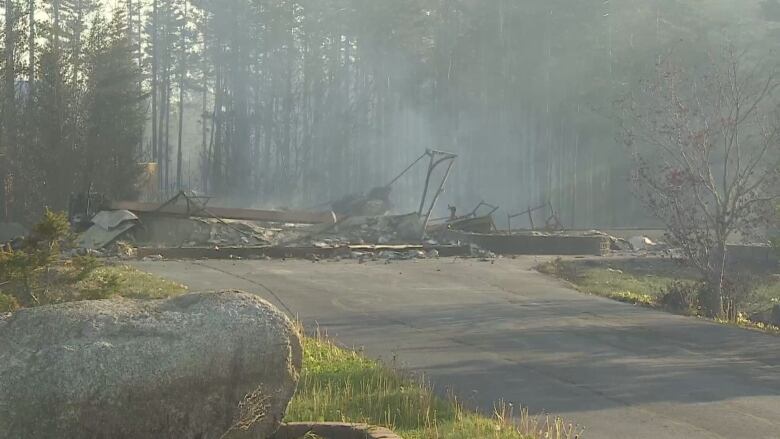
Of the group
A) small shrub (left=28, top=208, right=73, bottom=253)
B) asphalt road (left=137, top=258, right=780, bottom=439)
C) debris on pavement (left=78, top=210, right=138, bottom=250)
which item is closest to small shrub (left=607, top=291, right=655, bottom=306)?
asphalt road (left=137, top=258, right=780, bottom=439)

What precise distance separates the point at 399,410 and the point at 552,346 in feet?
14.2

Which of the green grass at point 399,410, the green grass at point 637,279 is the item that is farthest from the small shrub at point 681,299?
the green grass at point 399,410

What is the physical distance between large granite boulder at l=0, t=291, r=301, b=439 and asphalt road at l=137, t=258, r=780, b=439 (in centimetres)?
264

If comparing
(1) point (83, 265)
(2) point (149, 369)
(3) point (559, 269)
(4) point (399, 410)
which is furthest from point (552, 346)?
(3) point (559, 269)

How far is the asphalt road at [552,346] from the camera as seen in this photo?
7.31 m

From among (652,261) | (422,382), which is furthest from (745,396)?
(652,261)

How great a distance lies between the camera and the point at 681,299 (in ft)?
48.2

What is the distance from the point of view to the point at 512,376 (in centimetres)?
857

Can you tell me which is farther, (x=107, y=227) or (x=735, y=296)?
(x=107, y=227)

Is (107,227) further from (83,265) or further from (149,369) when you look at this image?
(149,369)

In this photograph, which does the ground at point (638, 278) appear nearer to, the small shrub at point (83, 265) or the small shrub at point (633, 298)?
the small shrub at point (633, 298)

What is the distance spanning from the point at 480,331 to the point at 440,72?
47.9 metres

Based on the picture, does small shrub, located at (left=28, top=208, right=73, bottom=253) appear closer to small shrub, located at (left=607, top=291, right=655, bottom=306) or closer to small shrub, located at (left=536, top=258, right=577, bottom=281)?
small shrub, located at (left=607, top=291, right=655, bottom=306)

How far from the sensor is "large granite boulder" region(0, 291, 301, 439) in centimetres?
424
